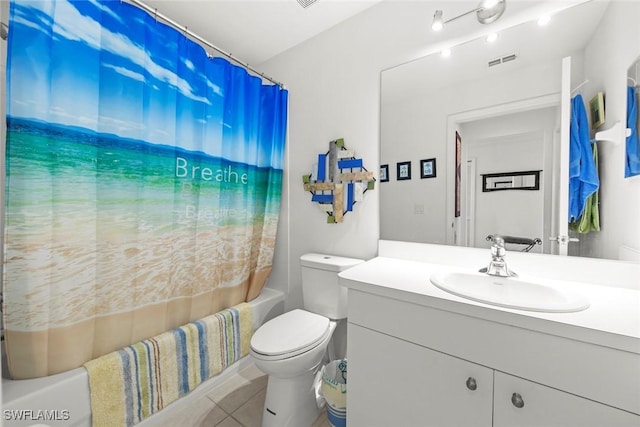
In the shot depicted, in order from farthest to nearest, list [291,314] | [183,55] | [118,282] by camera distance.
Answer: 1. [291,314]
2. [183,55]
3. [118,282]

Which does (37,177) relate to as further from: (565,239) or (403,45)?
(565,239)

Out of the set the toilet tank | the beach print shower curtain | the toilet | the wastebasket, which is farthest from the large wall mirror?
the beach print shower curtain

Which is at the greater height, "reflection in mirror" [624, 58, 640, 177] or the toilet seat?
"reflection in mirror" [624, 58, 640, 177]

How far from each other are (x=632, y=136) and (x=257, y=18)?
1.93 m

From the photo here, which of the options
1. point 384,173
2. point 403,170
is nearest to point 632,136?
point 403,170

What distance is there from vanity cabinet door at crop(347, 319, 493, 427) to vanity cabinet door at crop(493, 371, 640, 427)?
0.11 ft

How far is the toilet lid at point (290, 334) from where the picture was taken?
1232mm

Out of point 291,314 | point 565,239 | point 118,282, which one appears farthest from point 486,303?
point 118,282

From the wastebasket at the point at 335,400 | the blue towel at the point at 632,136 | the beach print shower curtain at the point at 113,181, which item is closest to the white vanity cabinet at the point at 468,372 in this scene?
the wastebasket at the point at 335,400

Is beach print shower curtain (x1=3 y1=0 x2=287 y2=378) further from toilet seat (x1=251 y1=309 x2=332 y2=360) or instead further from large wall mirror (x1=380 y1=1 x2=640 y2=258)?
large wall mirror (x1=380 y1=1 x2=640 y2=258)

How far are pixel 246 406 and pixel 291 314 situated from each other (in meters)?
0.55

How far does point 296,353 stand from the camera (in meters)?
1.23

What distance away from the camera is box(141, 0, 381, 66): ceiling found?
154cm

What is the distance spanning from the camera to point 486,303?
2.76ft
